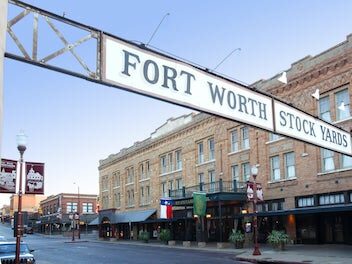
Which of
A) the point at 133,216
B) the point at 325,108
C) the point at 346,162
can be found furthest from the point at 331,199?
the point at 133,216

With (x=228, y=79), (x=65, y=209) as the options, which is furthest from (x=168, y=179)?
(x=65, y=209)

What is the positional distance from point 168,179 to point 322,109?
946 inches

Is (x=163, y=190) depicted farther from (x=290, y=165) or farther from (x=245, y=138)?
(x=290, y=165)

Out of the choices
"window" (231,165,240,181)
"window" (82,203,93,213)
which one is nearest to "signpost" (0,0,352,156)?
"window" (231,165,240,181)

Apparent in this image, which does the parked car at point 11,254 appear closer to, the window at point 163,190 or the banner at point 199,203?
the banner at point 199,203

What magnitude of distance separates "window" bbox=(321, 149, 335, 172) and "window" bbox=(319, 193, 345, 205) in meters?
1.79

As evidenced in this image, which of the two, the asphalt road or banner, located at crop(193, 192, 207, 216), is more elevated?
banner, located at crop(193, 192, 207, 216)

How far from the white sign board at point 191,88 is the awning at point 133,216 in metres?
48.2

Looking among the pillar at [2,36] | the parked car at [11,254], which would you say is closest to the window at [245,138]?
the parked car at [11,254]

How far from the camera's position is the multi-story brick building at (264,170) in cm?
3231

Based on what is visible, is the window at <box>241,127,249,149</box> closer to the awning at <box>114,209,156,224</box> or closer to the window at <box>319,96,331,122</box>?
the window at <box>319,96,331,122</box>

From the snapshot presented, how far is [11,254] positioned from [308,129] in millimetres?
13650

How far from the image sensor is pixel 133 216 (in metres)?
58.0

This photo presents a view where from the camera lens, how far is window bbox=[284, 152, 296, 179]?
3612cm
